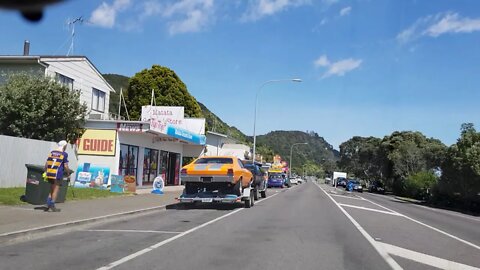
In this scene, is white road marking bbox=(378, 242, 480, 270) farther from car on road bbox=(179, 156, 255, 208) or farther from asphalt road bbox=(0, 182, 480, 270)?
car on road bbox=(179, 156, 255, 208)

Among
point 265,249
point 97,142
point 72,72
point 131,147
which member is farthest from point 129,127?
point 265,249

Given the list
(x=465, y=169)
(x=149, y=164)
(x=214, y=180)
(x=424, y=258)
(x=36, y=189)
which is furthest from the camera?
(x=465, y=169)

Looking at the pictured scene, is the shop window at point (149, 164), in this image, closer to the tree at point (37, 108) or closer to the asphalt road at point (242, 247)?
the tree at point (37, 108)

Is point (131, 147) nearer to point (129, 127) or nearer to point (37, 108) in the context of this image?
point (129, 127)

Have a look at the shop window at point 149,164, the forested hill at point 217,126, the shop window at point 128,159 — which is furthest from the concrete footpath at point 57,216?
the forested hill at point 217,126

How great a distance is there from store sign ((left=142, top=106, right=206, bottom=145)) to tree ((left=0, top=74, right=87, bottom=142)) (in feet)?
22.9

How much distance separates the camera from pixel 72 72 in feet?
108

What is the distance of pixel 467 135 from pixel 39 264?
3328 centimetres

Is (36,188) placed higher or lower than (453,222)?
higher

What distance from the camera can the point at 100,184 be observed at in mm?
26922

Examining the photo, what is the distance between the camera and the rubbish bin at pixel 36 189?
16281 millimetres

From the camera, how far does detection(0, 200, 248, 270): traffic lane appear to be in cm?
866

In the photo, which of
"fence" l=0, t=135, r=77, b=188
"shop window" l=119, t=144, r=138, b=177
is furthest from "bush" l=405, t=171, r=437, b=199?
"fence" l=0, t=135, r=77, b=188

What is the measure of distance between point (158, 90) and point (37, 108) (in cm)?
2719
